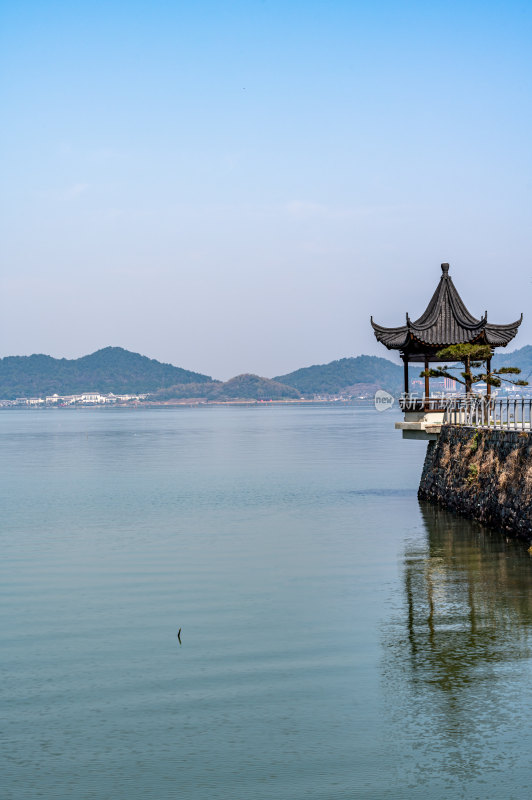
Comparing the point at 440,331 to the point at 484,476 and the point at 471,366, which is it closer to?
the point at 471,366

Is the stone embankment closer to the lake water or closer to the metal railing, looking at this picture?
the metal railing

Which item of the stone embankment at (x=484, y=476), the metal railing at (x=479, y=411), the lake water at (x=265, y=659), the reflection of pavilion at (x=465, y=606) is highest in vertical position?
the metal railing at (x=479, y=411)

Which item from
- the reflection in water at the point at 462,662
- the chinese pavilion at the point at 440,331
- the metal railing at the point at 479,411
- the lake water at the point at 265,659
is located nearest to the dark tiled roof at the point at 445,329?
the chinese pavilion at the point at 440,331

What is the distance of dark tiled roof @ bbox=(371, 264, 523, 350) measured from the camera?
3844 cm

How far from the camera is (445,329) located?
3891 centimetres

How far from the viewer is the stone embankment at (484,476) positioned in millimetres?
25203

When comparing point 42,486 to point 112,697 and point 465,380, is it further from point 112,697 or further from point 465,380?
point 112,697

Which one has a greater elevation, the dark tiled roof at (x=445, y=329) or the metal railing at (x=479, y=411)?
the dark tiled roof at (x=445, y=329)

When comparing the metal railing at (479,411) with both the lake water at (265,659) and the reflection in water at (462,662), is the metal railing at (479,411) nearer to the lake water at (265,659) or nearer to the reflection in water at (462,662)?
the lake water at (265,659)

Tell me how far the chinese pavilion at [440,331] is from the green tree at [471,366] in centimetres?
58

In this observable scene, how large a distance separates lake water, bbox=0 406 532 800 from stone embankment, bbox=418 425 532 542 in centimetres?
73

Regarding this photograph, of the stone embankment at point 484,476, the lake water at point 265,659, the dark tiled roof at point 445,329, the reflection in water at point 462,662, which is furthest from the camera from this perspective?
the dark tiled roof at point 445,329

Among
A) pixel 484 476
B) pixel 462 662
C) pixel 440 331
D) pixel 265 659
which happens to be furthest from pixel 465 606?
pixel 440 331

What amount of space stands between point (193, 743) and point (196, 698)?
1.62m
